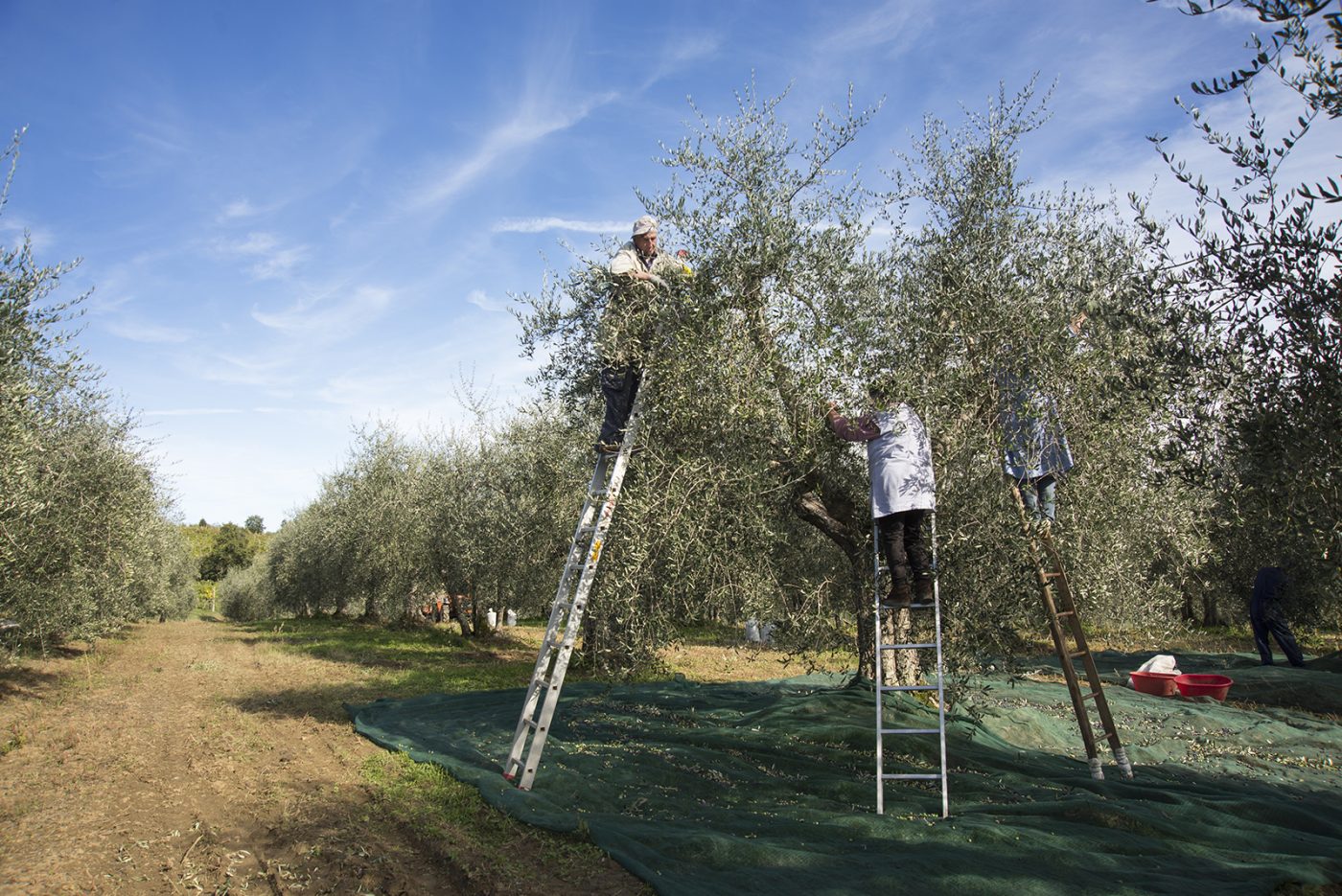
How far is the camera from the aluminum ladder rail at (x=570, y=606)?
7.90 m

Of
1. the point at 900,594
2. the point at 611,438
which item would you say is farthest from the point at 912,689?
the point at 611,438

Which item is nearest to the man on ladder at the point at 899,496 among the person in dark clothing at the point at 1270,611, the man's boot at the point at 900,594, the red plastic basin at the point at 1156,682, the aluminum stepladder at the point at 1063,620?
the man's boot at the point at 900,594

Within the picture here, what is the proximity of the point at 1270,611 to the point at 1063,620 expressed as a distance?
12022 millimetres

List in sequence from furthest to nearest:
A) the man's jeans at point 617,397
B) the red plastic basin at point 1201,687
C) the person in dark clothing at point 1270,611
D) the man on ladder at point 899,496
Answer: the person in dark clothing at point 1270,611 < the red plastic basin at point 1201,687 < the man's jeans at point 617,397 < the man on ladder at point 899,496

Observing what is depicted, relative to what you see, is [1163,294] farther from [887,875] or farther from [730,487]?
[887,875]

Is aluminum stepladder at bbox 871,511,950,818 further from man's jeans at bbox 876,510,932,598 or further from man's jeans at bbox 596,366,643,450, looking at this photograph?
man's jeans at bbox 596,366,643,450

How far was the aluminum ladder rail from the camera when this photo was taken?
7.90m

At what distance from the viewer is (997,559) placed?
25.5 feet

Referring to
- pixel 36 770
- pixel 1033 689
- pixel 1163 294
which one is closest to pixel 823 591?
pixel 1163 294

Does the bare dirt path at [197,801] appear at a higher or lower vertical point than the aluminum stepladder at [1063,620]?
lower

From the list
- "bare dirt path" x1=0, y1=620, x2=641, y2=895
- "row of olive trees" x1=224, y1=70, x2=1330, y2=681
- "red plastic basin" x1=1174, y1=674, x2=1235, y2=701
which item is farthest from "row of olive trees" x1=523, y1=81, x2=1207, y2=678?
"red plastic basin" x1=1174, y1=674, x2=1235, y2=701

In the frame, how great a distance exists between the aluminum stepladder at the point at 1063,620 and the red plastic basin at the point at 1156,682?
6924 millimetres

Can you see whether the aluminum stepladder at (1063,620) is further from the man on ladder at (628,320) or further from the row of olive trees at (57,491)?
the row of olive trees at (57,491)

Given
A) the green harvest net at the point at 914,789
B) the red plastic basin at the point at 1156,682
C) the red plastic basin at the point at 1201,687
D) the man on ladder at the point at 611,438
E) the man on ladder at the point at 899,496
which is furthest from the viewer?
the red plastic basin at the point at 1156,682
